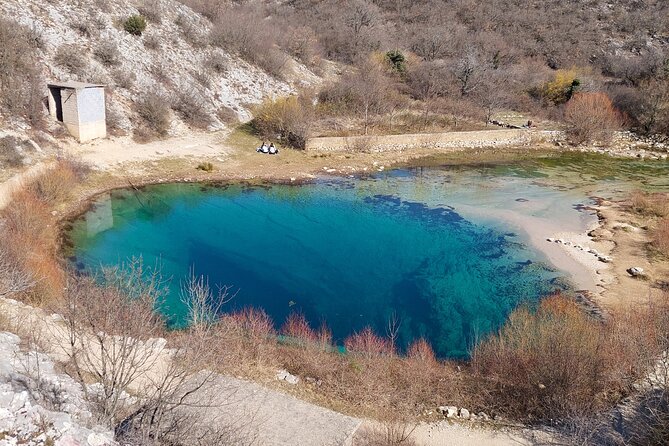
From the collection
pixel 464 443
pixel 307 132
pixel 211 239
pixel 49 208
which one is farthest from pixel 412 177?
pixel 464 443

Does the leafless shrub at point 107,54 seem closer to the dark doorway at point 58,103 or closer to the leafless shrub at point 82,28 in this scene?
the leafless shrub at point 82,28

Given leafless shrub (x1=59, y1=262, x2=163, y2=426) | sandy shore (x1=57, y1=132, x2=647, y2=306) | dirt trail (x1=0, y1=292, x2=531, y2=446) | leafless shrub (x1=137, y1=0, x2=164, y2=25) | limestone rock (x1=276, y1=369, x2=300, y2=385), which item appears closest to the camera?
leafless shrub (x1=59, y1=262, x2=163, y2=426)

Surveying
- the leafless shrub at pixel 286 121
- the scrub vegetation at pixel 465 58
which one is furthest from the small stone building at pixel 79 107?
the scrub vegetation at pixel 465 58

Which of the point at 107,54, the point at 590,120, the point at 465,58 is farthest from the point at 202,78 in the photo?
the point at 590,120

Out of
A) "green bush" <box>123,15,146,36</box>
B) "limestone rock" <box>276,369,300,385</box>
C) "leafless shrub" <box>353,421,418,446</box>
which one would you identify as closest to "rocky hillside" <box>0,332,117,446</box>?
"limestone rock" <box>276,369,300,385</box>

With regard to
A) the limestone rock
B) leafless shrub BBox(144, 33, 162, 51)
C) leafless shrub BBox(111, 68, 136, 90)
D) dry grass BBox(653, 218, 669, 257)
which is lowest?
the limestone rock

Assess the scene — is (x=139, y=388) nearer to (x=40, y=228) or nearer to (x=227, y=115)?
(x=40, y=228)

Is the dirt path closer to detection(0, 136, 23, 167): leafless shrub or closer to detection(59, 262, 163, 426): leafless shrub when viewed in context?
detection(0, 136, 23, 167): leafless shrub
